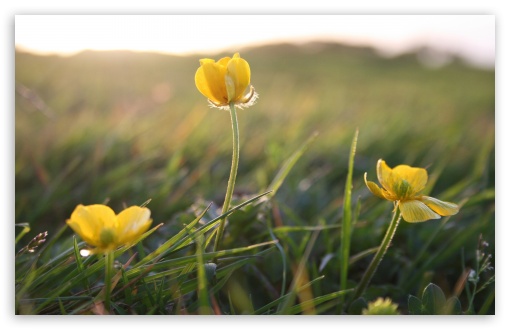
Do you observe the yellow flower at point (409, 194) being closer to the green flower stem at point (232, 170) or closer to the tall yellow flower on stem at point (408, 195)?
the tall yellow flower on stem at point (408, 195)

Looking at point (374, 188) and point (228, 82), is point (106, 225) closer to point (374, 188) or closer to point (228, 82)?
point (228, 82)

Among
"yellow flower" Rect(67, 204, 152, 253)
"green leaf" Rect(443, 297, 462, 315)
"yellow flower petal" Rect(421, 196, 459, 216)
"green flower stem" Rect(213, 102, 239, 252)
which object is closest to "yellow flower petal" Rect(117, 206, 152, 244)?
"yellow flower" Rect(67, 204, 152, 253)

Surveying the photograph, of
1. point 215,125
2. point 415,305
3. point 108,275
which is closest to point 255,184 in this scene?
→ point 215,125

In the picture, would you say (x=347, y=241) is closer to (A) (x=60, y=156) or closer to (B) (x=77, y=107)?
(A) (x=60, y=156)

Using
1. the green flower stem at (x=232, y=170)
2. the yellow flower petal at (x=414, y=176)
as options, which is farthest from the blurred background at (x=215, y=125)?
the yellow flower petal at (x=414, y=176)

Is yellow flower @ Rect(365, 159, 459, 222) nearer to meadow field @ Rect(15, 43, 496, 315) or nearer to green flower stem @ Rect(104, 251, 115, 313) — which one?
meadow field @ Rect(15, 43, 496, 315)

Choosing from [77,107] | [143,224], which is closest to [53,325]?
[143,224]
